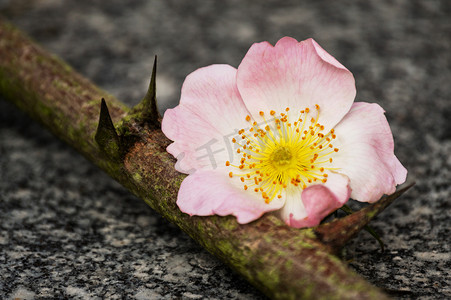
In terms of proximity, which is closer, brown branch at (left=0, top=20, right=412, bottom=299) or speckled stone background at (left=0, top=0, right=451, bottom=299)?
brown branch at (left=0, top=20, right=412, bottom=299)

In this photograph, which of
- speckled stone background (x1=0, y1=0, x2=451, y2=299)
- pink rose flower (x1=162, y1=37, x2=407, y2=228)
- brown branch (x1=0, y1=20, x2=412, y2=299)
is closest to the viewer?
brown branch (x1=0, y1=20, x2=412, y2=299)

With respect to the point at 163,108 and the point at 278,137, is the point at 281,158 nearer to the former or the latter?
the point at 278,137

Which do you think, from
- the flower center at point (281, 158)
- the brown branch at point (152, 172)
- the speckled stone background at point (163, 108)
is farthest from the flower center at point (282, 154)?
the speckled stone background at point (163, 108)

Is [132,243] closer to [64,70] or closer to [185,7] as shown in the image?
[64,70]

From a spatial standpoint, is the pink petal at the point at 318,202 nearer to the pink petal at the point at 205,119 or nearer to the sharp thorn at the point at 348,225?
the sharp thorn at the point at 348,225

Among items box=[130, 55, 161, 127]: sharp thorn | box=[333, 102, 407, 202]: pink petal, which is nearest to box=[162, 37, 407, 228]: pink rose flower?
box=[333, 102, 407, 202]: pink petal

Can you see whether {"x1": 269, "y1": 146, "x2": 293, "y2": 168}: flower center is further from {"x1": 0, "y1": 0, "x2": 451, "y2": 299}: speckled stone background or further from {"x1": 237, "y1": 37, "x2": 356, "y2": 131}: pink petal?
{"x1": 0, "y1": 0, "x2": 451, "y2": 299}: speckled stone background
